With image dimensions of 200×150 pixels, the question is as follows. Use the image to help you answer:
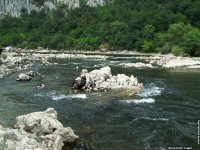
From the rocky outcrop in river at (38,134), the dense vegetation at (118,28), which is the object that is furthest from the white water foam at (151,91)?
the dense vegetation at (118,28)

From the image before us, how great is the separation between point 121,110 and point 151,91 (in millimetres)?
11564

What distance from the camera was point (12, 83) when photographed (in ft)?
189

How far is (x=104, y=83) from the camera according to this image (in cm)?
5125

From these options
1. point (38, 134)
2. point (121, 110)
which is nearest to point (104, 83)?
point (121, 110)

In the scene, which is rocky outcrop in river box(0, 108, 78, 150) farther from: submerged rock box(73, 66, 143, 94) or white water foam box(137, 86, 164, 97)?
submerged rock box(73, 66, 143, 94)

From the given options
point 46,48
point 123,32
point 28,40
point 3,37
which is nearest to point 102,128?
point 123,32

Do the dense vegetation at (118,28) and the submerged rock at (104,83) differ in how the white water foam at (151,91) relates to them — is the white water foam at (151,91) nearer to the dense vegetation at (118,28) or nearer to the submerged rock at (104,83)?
the submerged rock at (104,83)

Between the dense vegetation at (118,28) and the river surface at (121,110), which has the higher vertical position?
the dense vegetation at (118,28)

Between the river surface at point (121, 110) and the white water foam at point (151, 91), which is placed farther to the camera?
the white water foam at point (151, 91)

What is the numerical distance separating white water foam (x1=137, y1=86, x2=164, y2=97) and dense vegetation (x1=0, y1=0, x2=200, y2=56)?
51.1m

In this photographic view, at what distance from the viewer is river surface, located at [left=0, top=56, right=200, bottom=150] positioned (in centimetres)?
2942

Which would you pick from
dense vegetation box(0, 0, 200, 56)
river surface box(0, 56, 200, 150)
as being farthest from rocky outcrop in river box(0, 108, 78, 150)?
dense vegetation box(0, 0, 200, 56)

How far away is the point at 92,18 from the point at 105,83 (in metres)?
122

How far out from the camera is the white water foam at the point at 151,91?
4719cm
